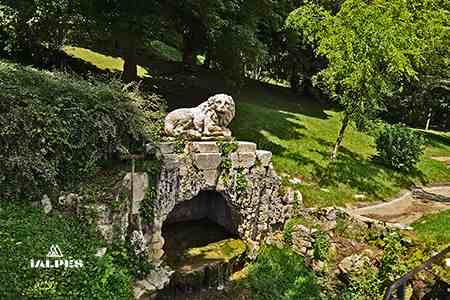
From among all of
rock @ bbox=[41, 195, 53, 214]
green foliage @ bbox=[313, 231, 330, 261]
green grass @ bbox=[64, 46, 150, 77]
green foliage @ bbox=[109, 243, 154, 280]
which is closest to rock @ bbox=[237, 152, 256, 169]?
green foliage @ bbox=[313, 231, 330, 261]

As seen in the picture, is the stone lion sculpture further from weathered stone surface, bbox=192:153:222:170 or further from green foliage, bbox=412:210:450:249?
green foliage, bbox=412:210:450:249

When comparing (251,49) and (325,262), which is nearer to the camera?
(325,262)

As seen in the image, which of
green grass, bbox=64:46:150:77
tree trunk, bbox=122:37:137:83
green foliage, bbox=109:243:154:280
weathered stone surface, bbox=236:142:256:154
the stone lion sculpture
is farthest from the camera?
green grass, bbox=64:46:150:77

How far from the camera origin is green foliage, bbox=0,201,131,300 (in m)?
5.35

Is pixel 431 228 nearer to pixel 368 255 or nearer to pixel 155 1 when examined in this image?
pixel 368 255

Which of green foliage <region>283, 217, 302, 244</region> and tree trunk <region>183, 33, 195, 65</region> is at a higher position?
tree trunk <region>183, 33, 195, 65</region>

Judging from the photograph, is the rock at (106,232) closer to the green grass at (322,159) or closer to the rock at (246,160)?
the rock at (246,160)

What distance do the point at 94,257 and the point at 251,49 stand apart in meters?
8.44

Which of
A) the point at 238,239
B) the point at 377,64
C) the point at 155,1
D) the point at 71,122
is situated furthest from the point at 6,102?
the point at 377,64

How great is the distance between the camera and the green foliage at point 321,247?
10.1 meters

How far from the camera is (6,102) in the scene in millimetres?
6305

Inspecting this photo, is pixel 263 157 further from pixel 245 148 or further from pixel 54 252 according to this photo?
pixel 54 252

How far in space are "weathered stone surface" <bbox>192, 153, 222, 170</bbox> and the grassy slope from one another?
3.72 metres

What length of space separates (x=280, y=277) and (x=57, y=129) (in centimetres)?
602
